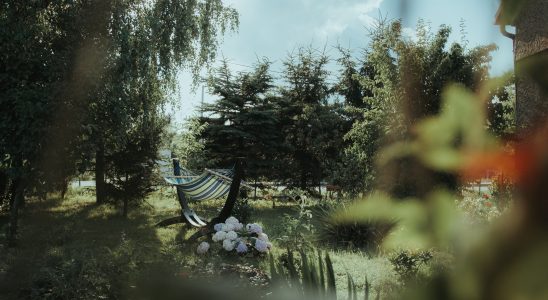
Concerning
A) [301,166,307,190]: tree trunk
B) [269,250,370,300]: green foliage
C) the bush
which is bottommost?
the bush

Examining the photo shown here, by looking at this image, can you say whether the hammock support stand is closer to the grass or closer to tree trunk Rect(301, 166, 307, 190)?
the grass

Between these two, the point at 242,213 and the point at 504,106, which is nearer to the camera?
the point at 504,106

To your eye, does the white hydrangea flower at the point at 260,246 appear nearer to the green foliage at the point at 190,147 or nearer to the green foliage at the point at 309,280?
the green foliage at the point at 309,280

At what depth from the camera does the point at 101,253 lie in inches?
299

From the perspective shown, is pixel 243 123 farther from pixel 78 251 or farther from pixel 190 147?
pixel 78 251

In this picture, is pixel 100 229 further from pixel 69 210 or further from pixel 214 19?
pixel 214 19

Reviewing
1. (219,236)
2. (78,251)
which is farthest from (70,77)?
(219,236)

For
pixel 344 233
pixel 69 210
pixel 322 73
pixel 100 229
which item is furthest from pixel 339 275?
pixel 322 73

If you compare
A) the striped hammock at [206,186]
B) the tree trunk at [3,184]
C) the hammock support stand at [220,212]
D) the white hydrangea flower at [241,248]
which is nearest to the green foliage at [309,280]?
the white hydrangea flower at [241,248]

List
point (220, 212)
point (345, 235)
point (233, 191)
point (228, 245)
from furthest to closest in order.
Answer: point (345, 235) → point (220, 212) → point (233, 191) → point (228, 245)

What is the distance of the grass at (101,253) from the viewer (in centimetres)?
499

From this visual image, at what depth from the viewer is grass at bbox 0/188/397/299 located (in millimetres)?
4988

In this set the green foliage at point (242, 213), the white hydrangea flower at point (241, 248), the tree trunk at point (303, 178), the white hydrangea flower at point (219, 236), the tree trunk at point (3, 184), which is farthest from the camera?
the tree trunk at point (303, 178)

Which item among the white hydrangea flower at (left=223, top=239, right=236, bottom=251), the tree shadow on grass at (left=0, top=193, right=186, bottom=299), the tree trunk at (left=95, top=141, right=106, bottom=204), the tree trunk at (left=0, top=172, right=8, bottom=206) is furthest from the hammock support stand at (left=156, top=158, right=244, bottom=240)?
the tree trunk at (left=0, top=172, right=8, bottom=206)
